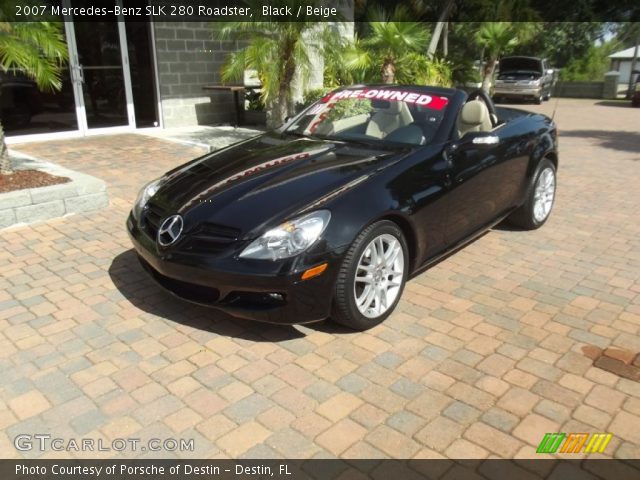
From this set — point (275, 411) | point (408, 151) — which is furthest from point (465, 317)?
point (275, 411)

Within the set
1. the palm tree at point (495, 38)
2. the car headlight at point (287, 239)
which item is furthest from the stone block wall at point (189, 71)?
the palm tree at point (495, 38)

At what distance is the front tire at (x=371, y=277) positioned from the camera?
3.20 meters

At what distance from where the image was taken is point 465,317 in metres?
3.74

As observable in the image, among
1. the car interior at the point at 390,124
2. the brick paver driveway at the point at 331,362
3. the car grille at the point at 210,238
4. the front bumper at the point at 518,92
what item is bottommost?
the brick paver driveway at the point at 331,362

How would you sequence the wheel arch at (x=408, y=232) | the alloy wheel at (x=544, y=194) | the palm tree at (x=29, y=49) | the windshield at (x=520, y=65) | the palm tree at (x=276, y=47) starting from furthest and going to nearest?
the windshield at (x=520, y=65), the palm tree at (x=276, y=47), the palm tree at (x=29, y=49), the alloy wheel at (x=544, y=194), the wheel arch at (x=408, y=232)

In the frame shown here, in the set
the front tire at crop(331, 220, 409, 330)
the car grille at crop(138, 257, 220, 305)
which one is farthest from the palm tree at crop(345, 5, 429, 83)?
the car grille at crop(138, 257, 220, 305)

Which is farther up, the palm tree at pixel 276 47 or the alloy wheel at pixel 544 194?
the palm tree at pixel 276 47

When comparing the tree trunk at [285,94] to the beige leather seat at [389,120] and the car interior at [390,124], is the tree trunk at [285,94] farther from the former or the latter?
the beige leather seat at [389,120]

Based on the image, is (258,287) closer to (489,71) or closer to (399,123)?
(399,123)

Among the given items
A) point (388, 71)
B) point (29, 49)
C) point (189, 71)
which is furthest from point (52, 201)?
point (388, 71)

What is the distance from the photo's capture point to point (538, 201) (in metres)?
5.49

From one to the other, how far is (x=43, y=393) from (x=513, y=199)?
13.4 feet

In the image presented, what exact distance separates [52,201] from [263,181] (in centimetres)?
313

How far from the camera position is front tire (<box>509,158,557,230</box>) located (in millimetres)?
5289
